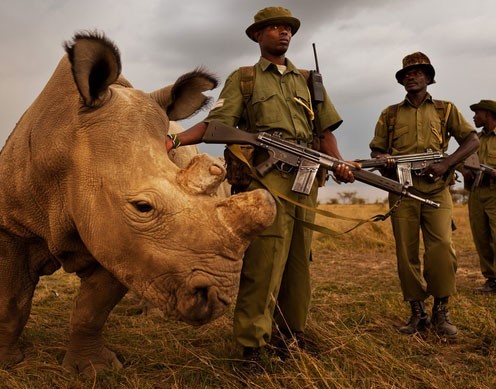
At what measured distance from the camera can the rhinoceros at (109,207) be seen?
2.88m

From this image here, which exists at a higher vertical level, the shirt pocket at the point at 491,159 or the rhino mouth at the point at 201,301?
the shirt pocket at the point at 491,159

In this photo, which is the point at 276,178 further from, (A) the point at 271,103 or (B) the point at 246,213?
(B) the point at 246,213

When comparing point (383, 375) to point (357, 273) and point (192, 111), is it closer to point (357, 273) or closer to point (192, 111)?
point (192, 111)

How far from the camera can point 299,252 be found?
421 cm

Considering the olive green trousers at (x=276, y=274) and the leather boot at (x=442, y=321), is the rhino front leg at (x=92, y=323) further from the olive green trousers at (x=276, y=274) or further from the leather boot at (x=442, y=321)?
the leather boot at (x=442, y=321)

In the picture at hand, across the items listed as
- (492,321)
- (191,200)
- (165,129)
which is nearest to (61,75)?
(165,129)

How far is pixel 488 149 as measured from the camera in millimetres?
8430

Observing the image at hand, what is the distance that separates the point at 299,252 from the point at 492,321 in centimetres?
210

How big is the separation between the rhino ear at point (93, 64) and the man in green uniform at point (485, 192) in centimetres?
609

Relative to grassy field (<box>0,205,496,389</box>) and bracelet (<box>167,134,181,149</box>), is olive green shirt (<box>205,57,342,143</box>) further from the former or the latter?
grassy field (<box>0,205,496,389</box>)

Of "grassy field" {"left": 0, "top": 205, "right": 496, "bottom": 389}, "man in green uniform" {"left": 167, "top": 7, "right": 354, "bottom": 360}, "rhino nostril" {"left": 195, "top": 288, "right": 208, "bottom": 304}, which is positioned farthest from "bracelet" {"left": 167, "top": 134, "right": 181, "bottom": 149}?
"grassy field" {"left": 0, "top": 205, "right": 496, "bottom": 389}

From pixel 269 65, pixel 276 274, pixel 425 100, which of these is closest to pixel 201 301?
pixel 276 274

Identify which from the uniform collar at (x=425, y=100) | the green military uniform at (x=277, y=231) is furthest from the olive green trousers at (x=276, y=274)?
the uniform collar at (x=425, y=100)

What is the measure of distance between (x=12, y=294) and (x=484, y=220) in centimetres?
667
